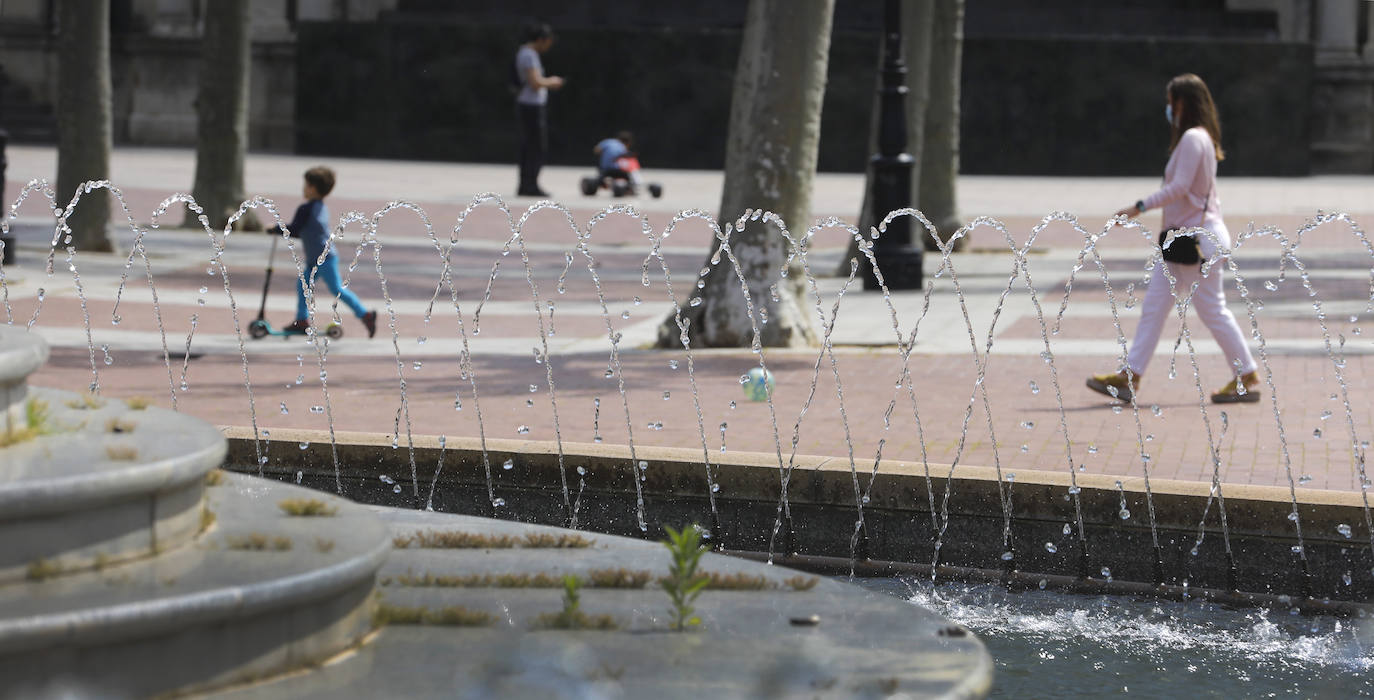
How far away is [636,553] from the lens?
513 centimetres

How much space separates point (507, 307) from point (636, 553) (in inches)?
354

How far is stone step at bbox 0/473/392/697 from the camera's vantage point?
3727 millimetres

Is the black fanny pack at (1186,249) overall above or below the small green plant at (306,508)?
above

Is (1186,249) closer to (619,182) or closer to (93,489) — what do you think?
(93,489)

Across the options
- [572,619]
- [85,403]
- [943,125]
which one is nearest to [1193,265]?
[572,619]

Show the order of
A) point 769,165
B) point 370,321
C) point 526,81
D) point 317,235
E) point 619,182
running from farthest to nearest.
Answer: point 526,81 → point 619,182 → point 370,321 → point 317,235 → point 769,165

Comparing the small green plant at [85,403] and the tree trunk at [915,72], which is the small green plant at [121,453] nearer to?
the small green plant at [85,403]

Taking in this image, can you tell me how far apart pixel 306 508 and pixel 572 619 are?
0.78 metres

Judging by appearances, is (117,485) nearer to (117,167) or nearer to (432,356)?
(432,356)

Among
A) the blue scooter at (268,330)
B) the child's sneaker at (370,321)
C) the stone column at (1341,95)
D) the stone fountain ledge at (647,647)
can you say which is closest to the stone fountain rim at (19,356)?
the stone fountain ledge at (647,647)

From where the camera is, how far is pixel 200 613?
3887 mm

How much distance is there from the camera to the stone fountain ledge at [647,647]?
158 inches

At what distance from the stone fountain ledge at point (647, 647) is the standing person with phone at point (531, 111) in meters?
18.7

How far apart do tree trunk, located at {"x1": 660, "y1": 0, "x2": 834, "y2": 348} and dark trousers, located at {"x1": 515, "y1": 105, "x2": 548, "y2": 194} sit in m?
12.2
